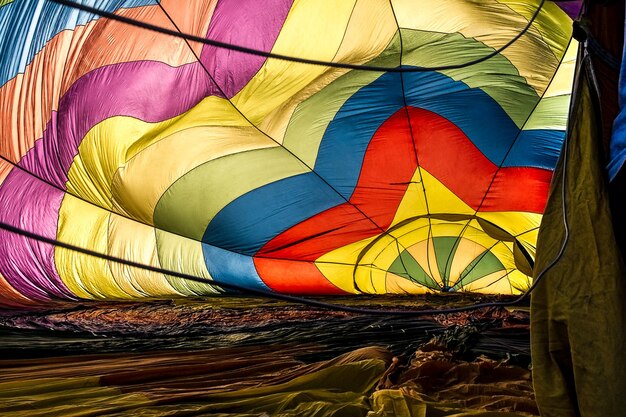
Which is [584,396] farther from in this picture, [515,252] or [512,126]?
[515,252]

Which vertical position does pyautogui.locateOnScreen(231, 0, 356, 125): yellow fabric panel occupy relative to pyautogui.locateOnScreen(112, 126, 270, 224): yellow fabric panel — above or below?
above

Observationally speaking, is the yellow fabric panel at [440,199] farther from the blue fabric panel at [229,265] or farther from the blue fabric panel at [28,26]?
the blue fabric panel at [28,26]

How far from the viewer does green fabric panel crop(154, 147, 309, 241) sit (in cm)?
374

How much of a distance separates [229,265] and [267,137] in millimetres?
1030

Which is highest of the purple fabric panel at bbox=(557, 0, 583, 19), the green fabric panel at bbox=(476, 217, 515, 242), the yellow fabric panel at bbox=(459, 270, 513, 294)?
the purple fabric panel at bbox=(557, 0, 583, 19)

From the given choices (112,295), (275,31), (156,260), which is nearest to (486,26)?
(275,31)

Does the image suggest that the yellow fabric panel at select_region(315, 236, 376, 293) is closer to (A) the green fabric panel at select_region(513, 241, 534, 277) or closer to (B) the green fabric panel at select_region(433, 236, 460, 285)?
(B) the green fabric panel at select_region(433, 236, 460, 285)

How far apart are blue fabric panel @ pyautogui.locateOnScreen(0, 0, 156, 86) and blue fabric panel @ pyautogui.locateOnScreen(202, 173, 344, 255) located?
1248 mm

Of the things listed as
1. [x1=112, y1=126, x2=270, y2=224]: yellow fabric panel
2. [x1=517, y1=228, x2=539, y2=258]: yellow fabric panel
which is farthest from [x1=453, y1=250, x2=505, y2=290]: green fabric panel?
[x1=112, y1=126, x2=270, y2=224]: yellow fabric panel

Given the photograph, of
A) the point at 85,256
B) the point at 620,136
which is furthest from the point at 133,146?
the point at 620,136

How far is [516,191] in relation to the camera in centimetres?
399

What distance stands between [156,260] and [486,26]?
2.31 m

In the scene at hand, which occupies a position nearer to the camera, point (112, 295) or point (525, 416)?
point (525, 416)

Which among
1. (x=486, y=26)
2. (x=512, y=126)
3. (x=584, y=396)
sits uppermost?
(x=486, y=26)
